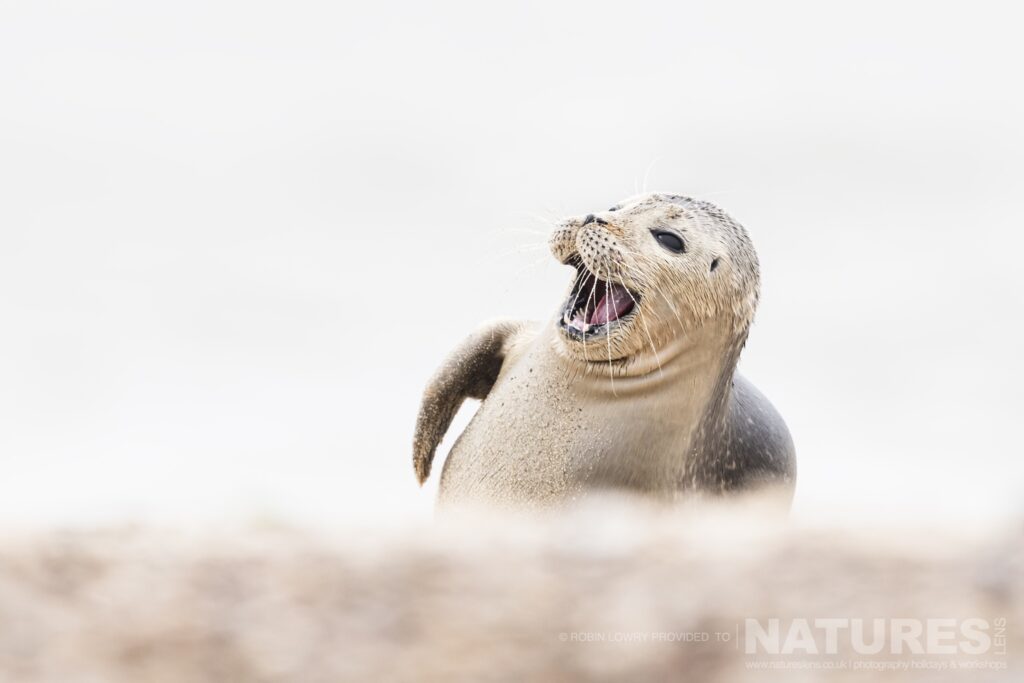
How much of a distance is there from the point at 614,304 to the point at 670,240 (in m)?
0.39

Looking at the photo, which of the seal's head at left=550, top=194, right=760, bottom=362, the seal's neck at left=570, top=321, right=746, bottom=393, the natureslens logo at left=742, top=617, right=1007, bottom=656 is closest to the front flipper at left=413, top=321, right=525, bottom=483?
the seal's head at left=550, top=194, right=760, bottom=362

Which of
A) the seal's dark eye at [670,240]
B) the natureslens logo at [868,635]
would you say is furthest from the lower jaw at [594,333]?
the natureslens logo at [868,635]

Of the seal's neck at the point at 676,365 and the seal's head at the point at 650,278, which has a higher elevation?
the seal's head at the point at 650,278

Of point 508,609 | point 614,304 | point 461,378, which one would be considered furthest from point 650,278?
point 508,609

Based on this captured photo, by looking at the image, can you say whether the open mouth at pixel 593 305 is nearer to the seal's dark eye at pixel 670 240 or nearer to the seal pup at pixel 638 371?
Result: the seal pup at pixel 638 371

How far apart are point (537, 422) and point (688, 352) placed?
2.57ft

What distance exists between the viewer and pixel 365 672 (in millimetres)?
1994

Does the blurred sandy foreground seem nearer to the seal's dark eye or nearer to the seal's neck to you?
the seal's neck

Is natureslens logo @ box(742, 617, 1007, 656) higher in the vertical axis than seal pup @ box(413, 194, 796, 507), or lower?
lower

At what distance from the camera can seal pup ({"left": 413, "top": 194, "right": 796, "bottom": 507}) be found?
5.75 meters

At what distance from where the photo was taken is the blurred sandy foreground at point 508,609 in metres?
1.97

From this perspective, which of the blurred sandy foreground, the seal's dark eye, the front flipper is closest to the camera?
the blurred sandy foreground

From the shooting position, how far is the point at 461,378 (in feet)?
23.1

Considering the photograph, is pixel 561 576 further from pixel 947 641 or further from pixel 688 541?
pixel 947 641
